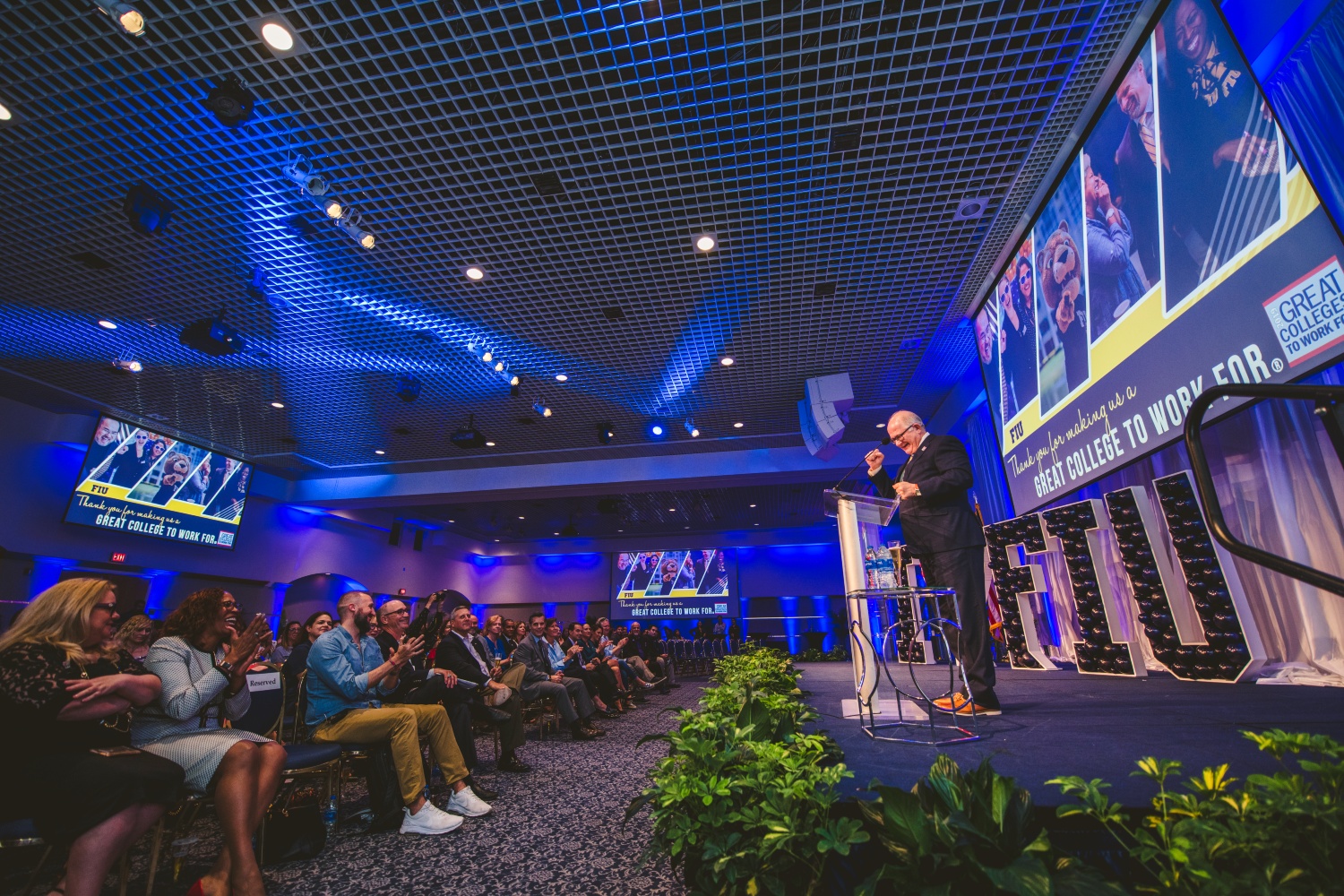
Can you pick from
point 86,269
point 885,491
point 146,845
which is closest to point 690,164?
point 885,491

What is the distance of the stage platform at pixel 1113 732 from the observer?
5.60ft

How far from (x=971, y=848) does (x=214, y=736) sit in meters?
2.71

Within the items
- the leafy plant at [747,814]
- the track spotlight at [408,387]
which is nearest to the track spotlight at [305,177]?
the track spotlight at [408,387]

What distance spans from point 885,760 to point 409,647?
2415mm

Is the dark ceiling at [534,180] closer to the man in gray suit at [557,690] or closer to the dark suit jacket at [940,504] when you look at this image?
the dark suit jacket at [940,504]

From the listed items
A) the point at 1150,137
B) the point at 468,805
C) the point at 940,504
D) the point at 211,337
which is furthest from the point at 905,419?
the point at 211,337

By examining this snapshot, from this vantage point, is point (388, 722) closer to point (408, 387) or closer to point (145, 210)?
point (145, 210)

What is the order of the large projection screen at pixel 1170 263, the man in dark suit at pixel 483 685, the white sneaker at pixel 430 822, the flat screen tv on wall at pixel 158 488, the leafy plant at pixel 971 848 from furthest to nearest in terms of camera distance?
the flat screen tv on wall at pixel 158 488 < the man in dark suit at pixel 483 685 < the white sneaker at pixel 430 822 < the large projection screen at pixel 1170 263 < the leafy plant at pixel 971 848

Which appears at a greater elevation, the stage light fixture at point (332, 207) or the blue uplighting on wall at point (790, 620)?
the stage light fixture at point (332, 207)

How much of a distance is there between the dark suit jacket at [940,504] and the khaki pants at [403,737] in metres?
2.72

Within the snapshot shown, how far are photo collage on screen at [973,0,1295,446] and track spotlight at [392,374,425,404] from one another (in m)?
6.54

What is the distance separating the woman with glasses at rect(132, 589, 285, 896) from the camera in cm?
203

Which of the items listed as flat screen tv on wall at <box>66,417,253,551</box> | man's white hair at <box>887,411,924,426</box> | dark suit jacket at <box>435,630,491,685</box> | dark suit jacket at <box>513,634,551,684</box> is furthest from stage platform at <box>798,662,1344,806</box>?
flat screen tv on wall at <box>66,417,253,551</box>

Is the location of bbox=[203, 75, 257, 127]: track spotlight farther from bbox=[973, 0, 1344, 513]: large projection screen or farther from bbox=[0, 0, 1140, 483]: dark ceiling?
bbox=[973, 0, 1344, 513]: large projection screen
